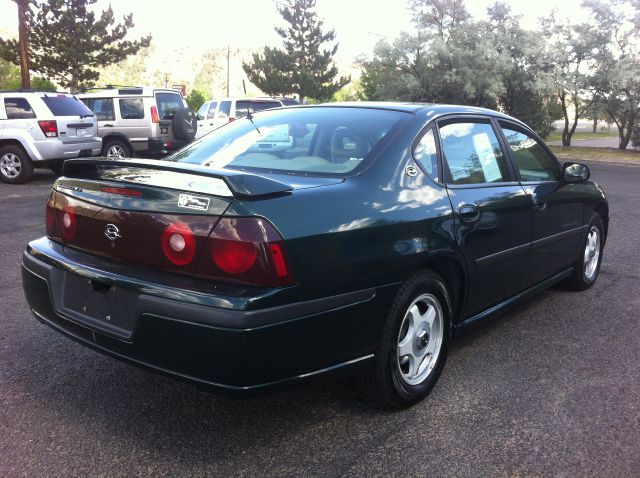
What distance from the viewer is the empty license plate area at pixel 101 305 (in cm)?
249

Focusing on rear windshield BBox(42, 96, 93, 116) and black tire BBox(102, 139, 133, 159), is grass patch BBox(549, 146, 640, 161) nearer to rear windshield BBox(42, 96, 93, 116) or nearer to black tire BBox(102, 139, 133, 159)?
black tire BBox(102, 139, 133, 159)

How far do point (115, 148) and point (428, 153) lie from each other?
40.4 feet

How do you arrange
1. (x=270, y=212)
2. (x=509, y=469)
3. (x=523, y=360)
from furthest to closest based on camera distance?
(x=523, y=360) → (x=509, y=469) → (x=270, y=212)

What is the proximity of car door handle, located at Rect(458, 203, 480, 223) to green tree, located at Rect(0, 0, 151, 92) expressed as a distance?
1068 inches

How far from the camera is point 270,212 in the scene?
7.79 feet

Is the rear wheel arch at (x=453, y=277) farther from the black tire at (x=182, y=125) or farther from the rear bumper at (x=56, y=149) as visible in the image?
the black tire at (x=182, y=125)

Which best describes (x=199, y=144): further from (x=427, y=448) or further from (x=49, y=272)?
(x=427, y=448)

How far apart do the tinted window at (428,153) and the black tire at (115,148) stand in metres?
12.0

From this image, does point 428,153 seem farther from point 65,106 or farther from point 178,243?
point 65,106

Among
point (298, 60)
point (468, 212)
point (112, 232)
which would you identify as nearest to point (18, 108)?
point (112, 232)

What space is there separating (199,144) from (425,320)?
1731mm

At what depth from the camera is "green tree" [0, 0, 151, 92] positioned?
26.7 m

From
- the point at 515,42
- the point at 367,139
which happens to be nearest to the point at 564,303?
the point at 367,139

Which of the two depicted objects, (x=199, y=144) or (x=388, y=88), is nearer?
(x=199, y=144)
